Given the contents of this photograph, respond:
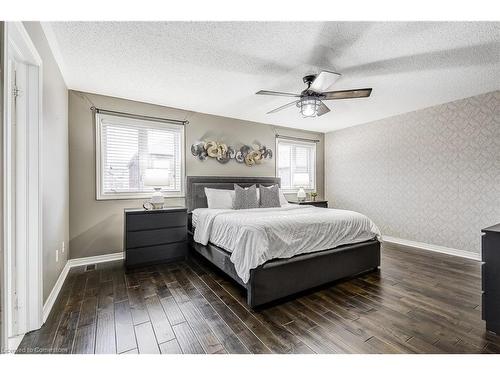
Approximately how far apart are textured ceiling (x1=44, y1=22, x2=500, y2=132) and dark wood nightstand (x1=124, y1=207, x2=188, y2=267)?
1.78 m

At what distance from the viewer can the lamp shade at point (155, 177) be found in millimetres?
3354

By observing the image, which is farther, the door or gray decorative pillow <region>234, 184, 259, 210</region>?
gray decorative pillow <region>234, 184, 259, 210</region>

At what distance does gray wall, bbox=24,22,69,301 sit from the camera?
201cm

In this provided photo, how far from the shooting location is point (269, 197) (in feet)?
13.3

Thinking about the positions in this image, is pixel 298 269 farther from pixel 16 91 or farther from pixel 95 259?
pixel 95 259

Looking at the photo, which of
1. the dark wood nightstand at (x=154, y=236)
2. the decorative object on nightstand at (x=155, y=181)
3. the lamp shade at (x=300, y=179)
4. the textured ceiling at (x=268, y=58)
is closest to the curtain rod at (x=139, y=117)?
the textured ceiling at (x=268, y=58)

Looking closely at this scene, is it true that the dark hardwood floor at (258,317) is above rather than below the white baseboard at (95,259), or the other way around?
below

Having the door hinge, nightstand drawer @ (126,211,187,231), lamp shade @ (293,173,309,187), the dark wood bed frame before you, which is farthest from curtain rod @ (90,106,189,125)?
lamp shade @ (293,173,309,187)

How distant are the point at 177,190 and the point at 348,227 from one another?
9.28ft

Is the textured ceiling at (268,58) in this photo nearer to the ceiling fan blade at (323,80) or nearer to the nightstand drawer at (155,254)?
the ceiling fan blade at (323,80)

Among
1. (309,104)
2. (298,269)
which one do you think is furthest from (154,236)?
(309,104)

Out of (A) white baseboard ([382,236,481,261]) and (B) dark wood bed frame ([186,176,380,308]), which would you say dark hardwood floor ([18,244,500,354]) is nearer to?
(B) dark wood bed frame ([186,176,380,308])

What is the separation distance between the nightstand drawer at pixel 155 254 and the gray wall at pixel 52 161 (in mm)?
747

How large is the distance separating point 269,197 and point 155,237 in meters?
1.94
